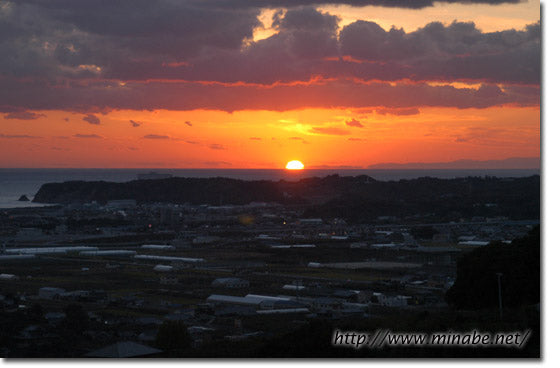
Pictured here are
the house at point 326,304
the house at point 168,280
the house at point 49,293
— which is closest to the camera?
the house at point 326,304

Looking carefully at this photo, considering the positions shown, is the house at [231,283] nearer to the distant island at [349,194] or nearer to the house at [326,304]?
the house at [326,304]

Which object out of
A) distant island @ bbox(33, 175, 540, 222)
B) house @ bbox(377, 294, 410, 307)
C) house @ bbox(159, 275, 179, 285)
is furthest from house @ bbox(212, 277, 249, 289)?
distant island @ bbox(33, 175, 540, 222)

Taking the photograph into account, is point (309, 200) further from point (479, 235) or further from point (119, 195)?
point (479, 235)

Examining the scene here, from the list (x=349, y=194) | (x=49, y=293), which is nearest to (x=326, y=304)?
(x=49, y=293)

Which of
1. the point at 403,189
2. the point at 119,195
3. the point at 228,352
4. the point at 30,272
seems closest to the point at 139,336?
the point at 228,352

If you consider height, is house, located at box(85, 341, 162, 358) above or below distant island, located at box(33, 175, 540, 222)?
below

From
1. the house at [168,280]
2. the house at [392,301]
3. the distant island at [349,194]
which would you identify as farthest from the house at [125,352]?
the distant island at [349,194]

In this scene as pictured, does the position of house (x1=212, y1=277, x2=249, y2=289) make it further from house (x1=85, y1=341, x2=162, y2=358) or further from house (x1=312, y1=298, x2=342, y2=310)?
house (x1=85, y1=341, x2=162, y2=358)

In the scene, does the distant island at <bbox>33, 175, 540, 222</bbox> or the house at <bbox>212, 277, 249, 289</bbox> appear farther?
the distant island at <bbox>33, 175, 540, 222</bbox>
